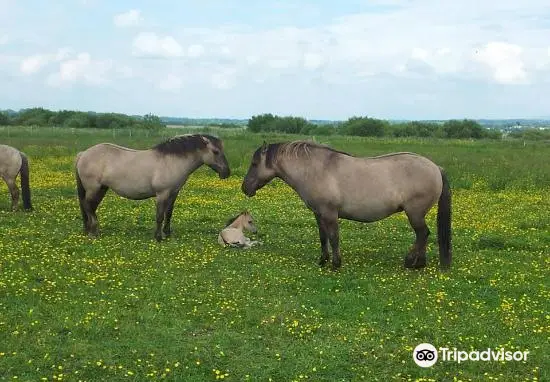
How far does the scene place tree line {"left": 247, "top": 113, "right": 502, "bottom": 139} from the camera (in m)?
86.6

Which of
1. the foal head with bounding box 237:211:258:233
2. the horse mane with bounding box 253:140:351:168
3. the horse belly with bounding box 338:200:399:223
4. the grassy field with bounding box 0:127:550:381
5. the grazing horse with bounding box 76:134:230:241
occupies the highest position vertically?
the horse mane with bounding box 253:140:351:168

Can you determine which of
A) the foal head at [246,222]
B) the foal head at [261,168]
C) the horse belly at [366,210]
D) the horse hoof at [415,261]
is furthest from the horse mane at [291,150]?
the horse hoof at [415,261]

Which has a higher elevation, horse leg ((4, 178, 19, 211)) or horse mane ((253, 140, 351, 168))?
horse mane ((253, 140, 351, 168))

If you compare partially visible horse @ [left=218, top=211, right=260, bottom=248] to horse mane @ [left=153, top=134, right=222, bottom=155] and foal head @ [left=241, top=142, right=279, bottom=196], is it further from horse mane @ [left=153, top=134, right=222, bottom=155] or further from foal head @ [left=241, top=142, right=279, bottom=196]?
horse mane @ [left=153, top=134, right=222, bottom=155]

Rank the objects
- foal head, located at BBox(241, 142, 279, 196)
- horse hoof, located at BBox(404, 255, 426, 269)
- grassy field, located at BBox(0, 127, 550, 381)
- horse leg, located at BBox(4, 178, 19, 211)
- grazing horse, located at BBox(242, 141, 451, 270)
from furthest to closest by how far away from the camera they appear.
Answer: horse leg, located at BBox(4, 178, 19, 211)
foal head, located at BBox(241, 142, 279, 196)
horse hoof, located at BBox(404, 255, 426, 269)
grazing horse, located at BBox(242, 141, 451, 270)
grassy field, located at BBox(0, 127, 550, 381)

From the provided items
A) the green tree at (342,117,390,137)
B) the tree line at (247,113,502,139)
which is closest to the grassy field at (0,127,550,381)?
the tree line at (247,113,502,139)

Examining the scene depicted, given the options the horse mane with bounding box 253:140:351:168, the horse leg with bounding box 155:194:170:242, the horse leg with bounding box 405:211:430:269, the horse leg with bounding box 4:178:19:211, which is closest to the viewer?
the horse leg with bounding box 405:211:430:269

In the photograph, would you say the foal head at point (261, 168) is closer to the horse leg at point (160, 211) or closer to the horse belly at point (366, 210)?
the horse belly at point (366, 210)

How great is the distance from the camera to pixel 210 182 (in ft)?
78.3

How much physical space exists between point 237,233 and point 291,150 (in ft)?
7.54

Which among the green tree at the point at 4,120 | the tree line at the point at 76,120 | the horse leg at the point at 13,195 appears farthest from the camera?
the green tree at the point at 4,120

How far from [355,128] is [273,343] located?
8544 cm

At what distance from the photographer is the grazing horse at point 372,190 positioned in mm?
10336

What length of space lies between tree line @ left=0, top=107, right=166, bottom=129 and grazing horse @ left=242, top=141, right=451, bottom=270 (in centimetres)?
8010
